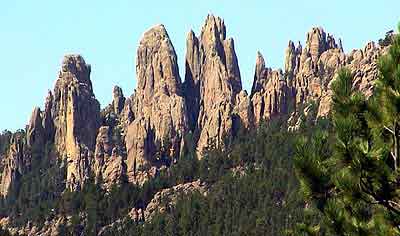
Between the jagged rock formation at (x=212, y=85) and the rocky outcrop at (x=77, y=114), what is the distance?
23.4 meters

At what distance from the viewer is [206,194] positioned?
147m

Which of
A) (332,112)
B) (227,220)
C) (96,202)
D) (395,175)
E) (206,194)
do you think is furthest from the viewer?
(96,202)

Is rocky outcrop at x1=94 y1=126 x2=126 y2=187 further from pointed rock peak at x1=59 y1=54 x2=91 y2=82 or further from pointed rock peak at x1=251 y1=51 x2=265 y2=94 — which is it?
pointed rock peak at x1=251 y1=51 x2=265 y2=94

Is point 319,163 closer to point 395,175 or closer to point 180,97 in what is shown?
point 395,175

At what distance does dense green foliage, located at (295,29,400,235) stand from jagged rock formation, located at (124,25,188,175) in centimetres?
15609

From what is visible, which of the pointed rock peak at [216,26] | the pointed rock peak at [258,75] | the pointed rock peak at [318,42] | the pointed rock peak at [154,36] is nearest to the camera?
the pointed rock peak at [318,42]

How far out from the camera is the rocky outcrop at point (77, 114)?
612ft

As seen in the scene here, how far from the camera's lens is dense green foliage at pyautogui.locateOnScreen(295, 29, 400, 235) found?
1822 centimetres

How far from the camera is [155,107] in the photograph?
186 m

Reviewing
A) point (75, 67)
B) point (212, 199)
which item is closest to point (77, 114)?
point (75, 67)

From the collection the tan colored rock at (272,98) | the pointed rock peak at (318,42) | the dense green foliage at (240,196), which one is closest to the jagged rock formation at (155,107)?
the tan colored rock at (272,98)

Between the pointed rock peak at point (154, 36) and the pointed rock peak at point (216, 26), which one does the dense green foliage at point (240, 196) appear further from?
the pointed rock peak at point (154, 36)

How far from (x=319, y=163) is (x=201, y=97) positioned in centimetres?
17075

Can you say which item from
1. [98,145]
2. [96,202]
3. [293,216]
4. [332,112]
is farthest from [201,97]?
[332,112]
